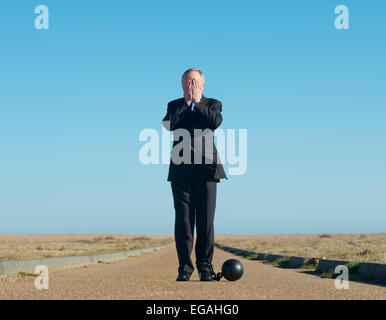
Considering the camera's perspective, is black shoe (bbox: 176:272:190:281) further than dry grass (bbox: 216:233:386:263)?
No

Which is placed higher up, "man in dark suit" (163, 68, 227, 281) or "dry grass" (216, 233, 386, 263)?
"man in dark suit" (163, 68, 227, 281)

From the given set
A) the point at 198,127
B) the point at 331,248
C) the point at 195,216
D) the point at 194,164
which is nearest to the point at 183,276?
the point at 195,216

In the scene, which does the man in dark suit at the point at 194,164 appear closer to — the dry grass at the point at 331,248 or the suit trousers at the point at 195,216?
the suit trousers at the point at 195,216

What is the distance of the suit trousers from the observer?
7.06 m

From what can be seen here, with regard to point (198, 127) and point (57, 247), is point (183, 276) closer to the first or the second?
point (198, 127)

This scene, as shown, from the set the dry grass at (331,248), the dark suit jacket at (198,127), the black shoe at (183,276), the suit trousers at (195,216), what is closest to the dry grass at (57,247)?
the dry grass at (331,248)

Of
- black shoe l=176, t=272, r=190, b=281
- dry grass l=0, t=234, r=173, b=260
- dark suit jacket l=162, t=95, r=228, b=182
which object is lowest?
dry grass l=0, t=234, r=173, b=260

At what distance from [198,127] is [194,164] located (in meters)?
0.52

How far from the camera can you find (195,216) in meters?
7.32

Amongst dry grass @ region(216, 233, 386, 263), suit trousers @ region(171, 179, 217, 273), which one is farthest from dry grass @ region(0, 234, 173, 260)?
suit trousers @ region(171, 179, 217, 273)

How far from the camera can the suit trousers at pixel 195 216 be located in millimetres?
7062

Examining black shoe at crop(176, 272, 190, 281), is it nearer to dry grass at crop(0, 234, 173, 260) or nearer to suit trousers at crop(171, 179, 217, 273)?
suit trousers at crop(171, 179, 217, 273)
